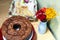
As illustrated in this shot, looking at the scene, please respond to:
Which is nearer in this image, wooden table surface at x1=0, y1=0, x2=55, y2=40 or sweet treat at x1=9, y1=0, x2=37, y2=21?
wooden table surface at x1=0, y1=0, x2=55, y2=40

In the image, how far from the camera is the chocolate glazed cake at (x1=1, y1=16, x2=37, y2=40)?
0.86 meters

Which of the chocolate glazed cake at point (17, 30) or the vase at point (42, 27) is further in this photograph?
the vase at point (42, 27)

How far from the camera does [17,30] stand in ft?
2.90

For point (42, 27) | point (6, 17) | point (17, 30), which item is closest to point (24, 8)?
point (6, 17)

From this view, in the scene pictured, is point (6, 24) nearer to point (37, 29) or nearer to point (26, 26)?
point (26, 26)

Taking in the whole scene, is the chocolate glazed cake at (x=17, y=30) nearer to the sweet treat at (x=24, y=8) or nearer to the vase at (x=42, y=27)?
the vase at (x=42, y=27)

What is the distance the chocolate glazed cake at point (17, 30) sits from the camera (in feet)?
2.83

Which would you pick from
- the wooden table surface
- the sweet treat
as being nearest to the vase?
the wooden table surface

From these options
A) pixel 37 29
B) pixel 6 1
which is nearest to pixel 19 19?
pixel 37 29

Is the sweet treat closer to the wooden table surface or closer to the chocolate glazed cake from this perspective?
the wooden table surface

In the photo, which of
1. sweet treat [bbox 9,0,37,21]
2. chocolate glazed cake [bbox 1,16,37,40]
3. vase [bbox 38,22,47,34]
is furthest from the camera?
sweet treat [bbox 9,0,37,21]

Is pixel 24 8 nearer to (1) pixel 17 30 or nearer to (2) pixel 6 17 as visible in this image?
(2) pixel 6 17

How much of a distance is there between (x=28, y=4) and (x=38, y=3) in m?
0.13

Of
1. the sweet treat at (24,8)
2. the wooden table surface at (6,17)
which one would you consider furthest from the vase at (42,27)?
the sweet treat at (24,8)
